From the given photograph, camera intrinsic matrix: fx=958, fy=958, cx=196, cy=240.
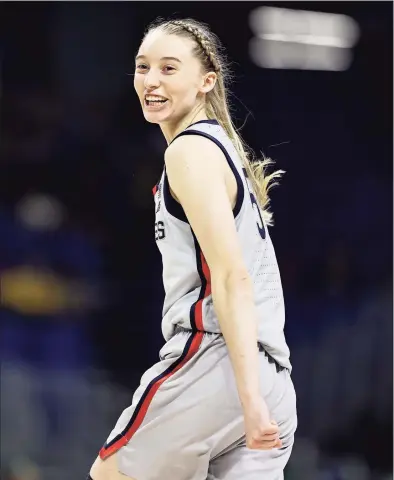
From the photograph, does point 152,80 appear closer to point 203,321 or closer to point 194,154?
point 194,154

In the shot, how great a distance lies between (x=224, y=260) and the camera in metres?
2.22

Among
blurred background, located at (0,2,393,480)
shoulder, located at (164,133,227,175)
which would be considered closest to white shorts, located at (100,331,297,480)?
shoulder, located at (164,133,227,175)

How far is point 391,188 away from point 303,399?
167 cm

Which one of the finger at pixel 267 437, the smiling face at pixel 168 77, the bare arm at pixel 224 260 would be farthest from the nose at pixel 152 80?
the finger at pixel 267 437

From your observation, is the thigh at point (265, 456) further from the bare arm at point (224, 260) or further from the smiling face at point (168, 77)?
the smiling face at point (168, 77)

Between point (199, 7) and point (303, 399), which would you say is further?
point (199, 7)

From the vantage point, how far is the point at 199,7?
6391 mm

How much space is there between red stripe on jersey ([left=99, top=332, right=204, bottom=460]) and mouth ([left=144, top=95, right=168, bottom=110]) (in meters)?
0.60

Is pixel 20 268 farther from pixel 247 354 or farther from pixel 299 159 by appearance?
pixel 247 354

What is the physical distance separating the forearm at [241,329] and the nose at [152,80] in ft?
1.88

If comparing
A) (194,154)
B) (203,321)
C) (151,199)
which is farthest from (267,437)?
(151,199)

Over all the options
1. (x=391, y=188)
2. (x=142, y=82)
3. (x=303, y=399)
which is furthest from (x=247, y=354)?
(x=391, y=188)

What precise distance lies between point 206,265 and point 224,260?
0.12m

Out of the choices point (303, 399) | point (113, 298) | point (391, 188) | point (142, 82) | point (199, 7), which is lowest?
point (303, 399)
